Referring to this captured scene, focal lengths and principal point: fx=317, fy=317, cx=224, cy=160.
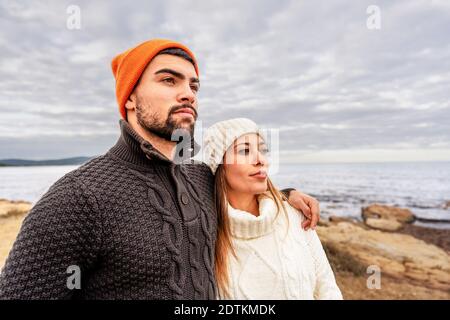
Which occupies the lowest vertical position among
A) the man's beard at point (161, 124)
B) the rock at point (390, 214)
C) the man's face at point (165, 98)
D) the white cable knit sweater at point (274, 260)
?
the rock at point (390, 214)

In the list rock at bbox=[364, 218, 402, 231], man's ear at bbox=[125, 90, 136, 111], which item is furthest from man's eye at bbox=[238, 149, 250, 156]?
rock at bbox=[364, 218, 402, 231]

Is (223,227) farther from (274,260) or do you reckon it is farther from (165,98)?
(165,98)

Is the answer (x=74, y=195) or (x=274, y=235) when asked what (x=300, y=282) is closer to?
(x=274, y=235)

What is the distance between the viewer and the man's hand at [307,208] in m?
2.71

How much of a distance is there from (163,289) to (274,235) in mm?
1067

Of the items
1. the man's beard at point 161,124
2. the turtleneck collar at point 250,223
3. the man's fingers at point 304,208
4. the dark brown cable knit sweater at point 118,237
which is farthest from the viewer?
the man's fingers at point 304,208

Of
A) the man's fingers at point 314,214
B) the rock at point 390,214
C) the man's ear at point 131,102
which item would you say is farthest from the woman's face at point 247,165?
the rock at point 390,214

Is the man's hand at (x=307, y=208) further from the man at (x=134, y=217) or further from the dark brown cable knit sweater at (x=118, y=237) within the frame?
the dark brown cable knit sweater at (x=118, y=237)

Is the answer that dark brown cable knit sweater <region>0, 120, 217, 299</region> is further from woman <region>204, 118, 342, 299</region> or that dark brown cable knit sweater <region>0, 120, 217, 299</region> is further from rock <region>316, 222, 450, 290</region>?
rock <region>316, 222, 450, 290</region>

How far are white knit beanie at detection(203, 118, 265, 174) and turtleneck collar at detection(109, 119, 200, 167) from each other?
2.16ft

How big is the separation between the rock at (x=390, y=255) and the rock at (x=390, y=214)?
555 cm

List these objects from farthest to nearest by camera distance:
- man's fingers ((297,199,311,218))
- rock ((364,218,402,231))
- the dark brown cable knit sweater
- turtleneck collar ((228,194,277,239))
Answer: rock ((364,218,402,231)) < man's fingers ((297,199,311,218)) < turtleneck collar ((228,194,277,239)) < the dark brown cable knit sweater

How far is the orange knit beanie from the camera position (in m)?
2.38
